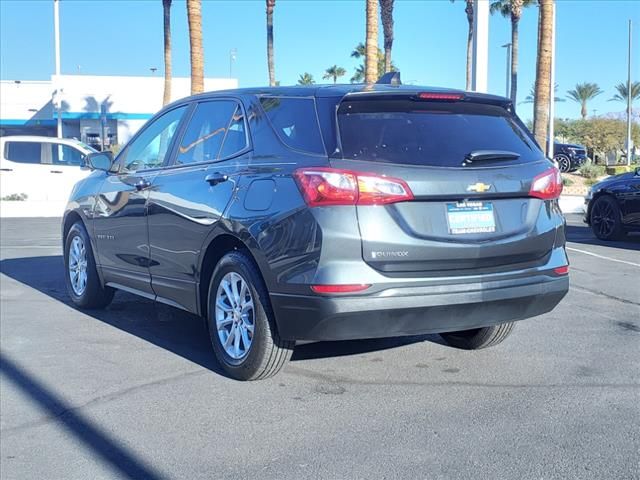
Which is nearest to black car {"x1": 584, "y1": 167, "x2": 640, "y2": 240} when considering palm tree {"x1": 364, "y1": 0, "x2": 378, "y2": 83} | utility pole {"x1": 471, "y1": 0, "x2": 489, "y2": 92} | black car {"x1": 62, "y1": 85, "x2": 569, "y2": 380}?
utility pole {"x1": 471, "y1": 0, "x2": 489, "y2": 92}

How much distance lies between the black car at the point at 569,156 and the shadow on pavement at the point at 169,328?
78.9 ft

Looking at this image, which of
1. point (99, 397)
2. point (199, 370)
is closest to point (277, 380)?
point (199, 370)

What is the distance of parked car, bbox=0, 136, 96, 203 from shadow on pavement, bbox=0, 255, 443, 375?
1234 cm

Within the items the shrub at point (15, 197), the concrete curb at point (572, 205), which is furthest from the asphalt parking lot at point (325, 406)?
the shrub at point (15, 197)

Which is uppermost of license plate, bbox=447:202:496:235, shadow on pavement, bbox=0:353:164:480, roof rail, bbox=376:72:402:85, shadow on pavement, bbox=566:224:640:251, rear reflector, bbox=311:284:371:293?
roof rail, bbox=376:72:402:85

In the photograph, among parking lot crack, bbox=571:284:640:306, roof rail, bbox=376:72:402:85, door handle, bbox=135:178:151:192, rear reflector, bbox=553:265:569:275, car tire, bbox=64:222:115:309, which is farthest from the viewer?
parking lot crack, bbox=571:284:640:306

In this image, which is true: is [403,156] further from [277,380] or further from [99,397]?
[99,397]

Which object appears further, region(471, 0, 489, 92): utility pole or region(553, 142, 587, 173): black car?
region(553, 142, 587, 173): black car

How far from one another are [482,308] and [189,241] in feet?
6.86

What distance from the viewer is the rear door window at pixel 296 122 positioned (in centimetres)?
470

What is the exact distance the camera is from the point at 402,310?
177 inches

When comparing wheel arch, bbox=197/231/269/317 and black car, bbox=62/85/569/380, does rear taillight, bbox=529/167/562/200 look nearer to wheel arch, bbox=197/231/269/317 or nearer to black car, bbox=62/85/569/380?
black car, bbox=62/85/569/380

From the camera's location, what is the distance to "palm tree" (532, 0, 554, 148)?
20.9 meters

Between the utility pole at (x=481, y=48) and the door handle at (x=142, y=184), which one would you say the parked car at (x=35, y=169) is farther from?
the door handle at (x=142, y=184)
